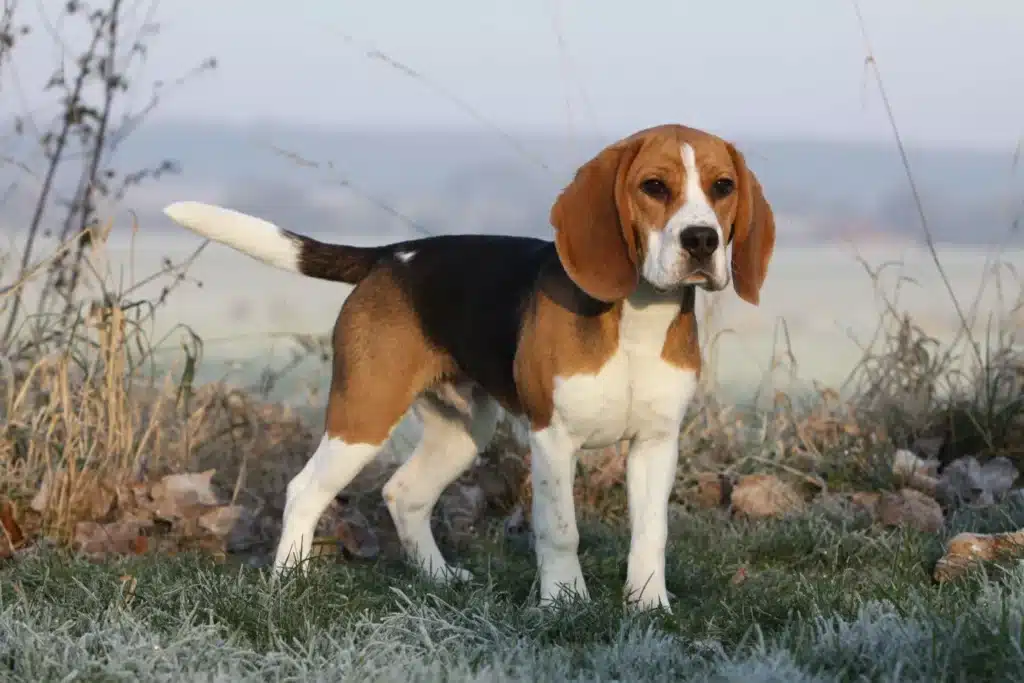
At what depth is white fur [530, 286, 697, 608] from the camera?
5219mm

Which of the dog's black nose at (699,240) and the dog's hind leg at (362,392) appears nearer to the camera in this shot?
the dog's black nose at (699,240)

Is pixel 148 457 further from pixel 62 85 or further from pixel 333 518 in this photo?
pixel 62 85

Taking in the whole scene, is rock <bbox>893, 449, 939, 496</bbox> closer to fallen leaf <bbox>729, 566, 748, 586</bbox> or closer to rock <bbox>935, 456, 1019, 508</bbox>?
rock <bbox>935, 456, 1019, 508</bbox>

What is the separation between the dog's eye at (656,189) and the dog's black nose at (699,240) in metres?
0.22

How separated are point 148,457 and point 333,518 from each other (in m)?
1.08

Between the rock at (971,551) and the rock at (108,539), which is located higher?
the rock at (971,551)

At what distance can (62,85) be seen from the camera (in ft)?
27.1

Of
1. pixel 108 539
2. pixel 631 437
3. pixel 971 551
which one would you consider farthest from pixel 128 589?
pixel 971 551

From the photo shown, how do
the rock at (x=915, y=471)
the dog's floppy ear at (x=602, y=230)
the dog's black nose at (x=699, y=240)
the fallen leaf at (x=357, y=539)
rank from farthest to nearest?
the rock at (x=915, y=471) → the fallen leaf at (x=357, y=539) → the dog's floppy ear at (x=602, y=230) → the dog's black nose at (x=699, y=240)

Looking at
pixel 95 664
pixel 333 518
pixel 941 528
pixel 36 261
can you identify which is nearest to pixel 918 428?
pixel 941 528

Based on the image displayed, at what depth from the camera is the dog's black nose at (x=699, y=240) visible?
476 cm

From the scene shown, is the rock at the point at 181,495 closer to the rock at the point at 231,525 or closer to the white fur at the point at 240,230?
the rock at the point at 231,525

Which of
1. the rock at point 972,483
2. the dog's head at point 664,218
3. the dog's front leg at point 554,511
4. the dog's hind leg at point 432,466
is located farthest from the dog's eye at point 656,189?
the rock at point 972,483

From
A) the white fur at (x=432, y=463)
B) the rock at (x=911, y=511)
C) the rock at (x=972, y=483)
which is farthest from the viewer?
the rock at (x=972, y=483)
